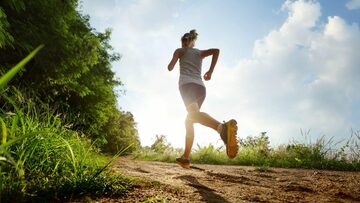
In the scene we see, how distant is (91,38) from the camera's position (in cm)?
830

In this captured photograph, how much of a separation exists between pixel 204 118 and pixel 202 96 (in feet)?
1.33

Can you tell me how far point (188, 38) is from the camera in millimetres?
4621

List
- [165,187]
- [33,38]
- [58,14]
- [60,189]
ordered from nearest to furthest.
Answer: [60,189] → [165,187] → [33,38] → [58,14]

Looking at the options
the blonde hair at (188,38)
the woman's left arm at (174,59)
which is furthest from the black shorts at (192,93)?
the blonde hair at (188,38)

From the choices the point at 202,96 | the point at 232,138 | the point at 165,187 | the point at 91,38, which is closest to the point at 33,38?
the point at 91,38

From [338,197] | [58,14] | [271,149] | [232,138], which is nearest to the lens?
[338,197]

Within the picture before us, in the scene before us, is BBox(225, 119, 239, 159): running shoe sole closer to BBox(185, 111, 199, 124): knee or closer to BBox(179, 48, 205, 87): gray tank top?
BBox(185, 111, 199, 124): knee

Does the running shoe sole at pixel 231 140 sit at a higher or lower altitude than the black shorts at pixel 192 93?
lower

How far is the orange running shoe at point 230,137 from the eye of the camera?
12.3 feet

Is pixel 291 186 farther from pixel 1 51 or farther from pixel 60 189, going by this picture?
pixel 1 51

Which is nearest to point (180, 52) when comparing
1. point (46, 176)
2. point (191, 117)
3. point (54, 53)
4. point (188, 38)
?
point (188, 38)

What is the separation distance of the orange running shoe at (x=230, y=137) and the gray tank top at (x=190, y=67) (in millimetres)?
804

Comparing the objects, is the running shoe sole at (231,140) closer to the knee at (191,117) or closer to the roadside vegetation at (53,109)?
the knee at (191,117)

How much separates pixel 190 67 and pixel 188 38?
0.52 metres
